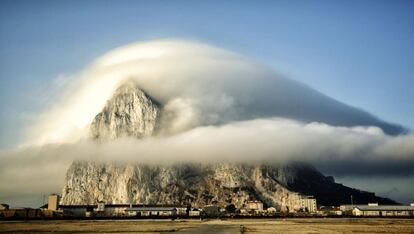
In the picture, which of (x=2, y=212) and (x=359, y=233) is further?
(x=2, y=212)

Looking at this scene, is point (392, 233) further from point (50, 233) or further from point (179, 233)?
point (50, 233)

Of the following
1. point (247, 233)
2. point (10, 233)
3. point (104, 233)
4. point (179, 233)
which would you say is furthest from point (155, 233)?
point (10, 233)

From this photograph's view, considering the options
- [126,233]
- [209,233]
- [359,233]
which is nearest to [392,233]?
[359,233]

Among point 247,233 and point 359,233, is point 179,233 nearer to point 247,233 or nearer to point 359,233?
point 247,233

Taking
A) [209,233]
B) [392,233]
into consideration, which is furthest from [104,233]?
[392,233]

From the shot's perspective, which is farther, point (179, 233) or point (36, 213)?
point (36, 213)

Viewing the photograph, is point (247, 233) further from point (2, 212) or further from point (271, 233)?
point (2, 212)

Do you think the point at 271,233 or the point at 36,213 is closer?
the point at 271,233

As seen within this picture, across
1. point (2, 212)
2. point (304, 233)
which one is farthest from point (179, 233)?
point (2, 212)
